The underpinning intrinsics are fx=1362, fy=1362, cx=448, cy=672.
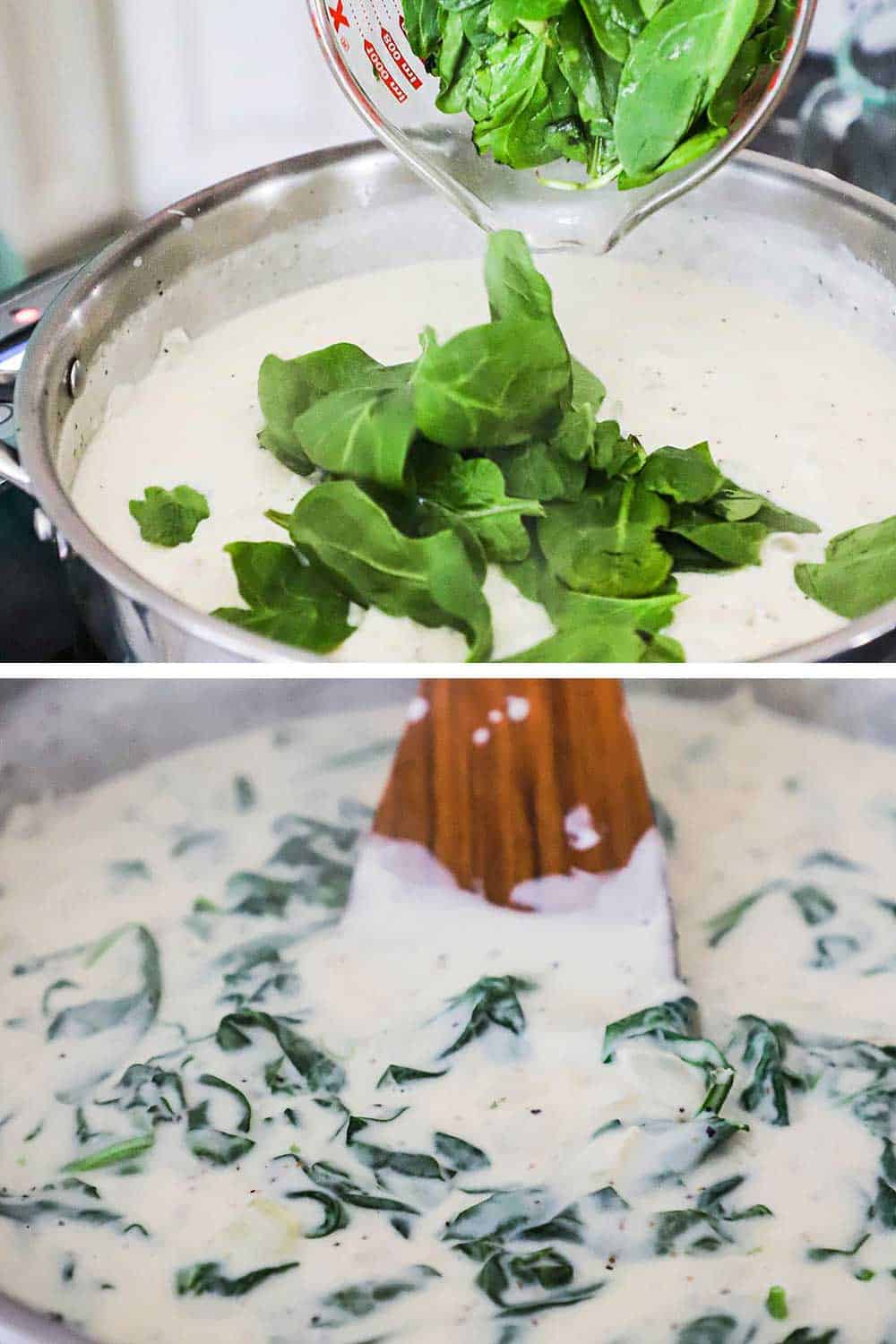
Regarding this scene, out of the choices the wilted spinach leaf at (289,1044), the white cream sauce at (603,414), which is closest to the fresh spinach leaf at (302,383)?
the white cream sauce at (603,414)

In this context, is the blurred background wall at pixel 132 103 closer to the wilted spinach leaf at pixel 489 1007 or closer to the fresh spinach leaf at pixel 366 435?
the fresh spinach leaf at pixel 366 435

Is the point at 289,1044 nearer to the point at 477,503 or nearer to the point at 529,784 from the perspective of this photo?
the point at 529,784

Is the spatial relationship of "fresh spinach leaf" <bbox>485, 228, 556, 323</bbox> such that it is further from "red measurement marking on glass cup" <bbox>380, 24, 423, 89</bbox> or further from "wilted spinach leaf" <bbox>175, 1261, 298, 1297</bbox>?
"wilted spinach leaf" <bbox>175, 1261, 298, 1297</bbox>

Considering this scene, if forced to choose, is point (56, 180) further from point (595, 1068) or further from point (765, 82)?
point (595, 1068)

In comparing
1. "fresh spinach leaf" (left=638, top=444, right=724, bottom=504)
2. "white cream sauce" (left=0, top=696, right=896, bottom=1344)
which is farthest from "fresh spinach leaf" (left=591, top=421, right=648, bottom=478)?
"white cream sauce" (left=0, top=696, right=896, bottom=1344)

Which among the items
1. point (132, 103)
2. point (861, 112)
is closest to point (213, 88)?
point (132, 103)
